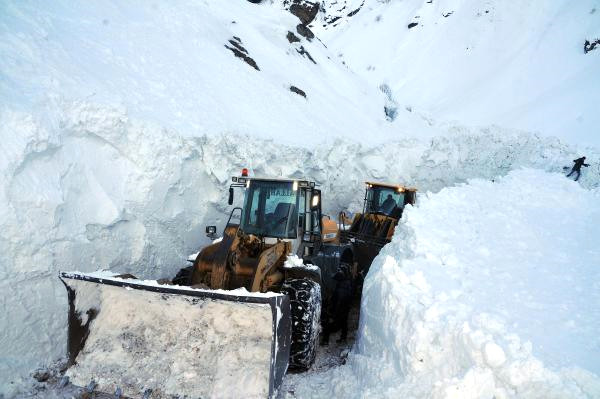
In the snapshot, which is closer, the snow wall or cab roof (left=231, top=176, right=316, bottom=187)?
the snow wall

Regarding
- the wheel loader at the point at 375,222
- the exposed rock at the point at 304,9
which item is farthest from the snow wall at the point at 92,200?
the exposed rock at the point at 304,9

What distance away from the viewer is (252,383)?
3811 millimetres

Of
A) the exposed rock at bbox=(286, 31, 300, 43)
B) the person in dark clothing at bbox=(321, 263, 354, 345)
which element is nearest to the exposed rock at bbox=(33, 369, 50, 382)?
the person in dark clothing at bbox=(321, 263, 354, 345)

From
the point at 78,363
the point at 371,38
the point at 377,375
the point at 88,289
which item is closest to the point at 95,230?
the point at 88,289

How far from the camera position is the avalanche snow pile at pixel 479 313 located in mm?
3371

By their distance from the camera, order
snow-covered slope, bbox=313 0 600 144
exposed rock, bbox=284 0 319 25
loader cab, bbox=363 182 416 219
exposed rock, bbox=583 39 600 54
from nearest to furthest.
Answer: loader cab, bbox=363 182 416 219 → snow-covered slope, bbox=313 0 600 144 → exposed rock, bbox=583 39 600 54 → exposed rock, bbox=284 0 319 25

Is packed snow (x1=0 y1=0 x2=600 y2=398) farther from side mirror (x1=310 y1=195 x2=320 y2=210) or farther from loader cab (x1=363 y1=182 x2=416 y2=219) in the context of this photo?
loader cab (x1=363 y1=182 x2=416 y2=219)

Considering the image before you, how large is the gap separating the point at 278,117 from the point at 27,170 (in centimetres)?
818

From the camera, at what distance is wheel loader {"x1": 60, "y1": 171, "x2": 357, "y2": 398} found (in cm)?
383

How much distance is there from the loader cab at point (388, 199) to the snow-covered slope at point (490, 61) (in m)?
9.67

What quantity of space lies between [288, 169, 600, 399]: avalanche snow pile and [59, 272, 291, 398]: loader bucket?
0.97 meters

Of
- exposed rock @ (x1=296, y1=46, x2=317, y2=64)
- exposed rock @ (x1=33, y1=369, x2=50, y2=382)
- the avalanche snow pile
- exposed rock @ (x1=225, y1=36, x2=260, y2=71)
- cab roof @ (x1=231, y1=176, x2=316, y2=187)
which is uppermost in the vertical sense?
exposed rock @ (x1=296, y1=46, x2=317, y2=64)

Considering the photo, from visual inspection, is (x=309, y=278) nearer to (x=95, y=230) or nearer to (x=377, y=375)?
(x=377, y=375)

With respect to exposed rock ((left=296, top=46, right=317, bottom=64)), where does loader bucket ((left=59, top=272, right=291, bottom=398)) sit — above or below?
below
